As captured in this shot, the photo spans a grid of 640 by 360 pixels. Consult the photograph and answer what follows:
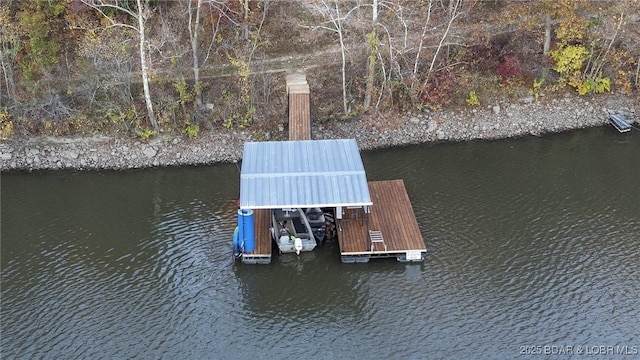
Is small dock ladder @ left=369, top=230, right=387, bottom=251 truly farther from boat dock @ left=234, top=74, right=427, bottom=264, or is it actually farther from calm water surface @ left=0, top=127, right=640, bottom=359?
calm water surface @ left=0, top=127, right=640, bottom=359

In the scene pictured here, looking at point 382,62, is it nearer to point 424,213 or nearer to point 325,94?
point 325,94

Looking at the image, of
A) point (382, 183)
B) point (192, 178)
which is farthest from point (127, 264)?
point (382, 183)

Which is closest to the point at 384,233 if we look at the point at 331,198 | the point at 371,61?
the point at 331,198

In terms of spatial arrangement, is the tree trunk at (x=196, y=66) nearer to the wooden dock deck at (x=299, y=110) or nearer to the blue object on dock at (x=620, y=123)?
the wooden dock deck at (x=299, y=110)

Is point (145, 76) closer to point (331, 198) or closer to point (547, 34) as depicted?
point (331, 198)

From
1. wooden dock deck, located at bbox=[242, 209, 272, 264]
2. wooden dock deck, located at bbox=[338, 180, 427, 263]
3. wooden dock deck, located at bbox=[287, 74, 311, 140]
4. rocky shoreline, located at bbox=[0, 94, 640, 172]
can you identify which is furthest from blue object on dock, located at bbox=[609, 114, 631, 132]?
wooden dock deck, located at bbox=[242, 209, 272, 264]

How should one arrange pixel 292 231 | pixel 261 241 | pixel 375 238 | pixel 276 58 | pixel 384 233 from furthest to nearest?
pixel 276 58, pixel 292 231, pixel 384 233, pixel 261 241, pixel 375 238
